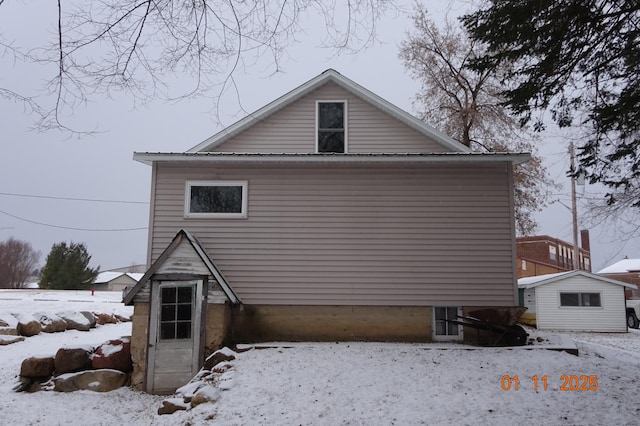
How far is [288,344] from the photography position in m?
9.95

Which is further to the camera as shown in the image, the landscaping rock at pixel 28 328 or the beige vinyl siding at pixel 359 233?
the landscaping rock at pixel 28 328

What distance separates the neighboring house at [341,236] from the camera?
10.6 meters

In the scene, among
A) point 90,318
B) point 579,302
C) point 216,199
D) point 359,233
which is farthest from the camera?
point 579,302

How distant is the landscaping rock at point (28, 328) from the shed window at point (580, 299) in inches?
899

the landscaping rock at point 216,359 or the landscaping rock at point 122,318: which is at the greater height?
the landscaping rock at point 216,359

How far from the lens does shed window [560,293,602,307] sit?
22406mm

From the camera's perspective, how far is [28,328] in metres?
15.8

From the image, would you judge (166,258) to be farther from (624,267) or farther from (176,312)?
(624,267)

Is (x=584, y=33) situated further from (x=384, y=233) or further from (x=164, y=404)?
(x=164, y=404)

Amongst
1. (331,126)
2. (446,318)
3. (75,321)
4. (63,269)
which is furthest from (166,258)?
(63,269)

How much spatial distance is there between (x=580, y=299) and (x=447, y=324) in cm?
1526

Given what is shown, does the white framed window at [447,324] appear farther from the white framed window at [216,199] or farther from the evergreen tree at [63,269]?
the evergreen tree at [63,269]
